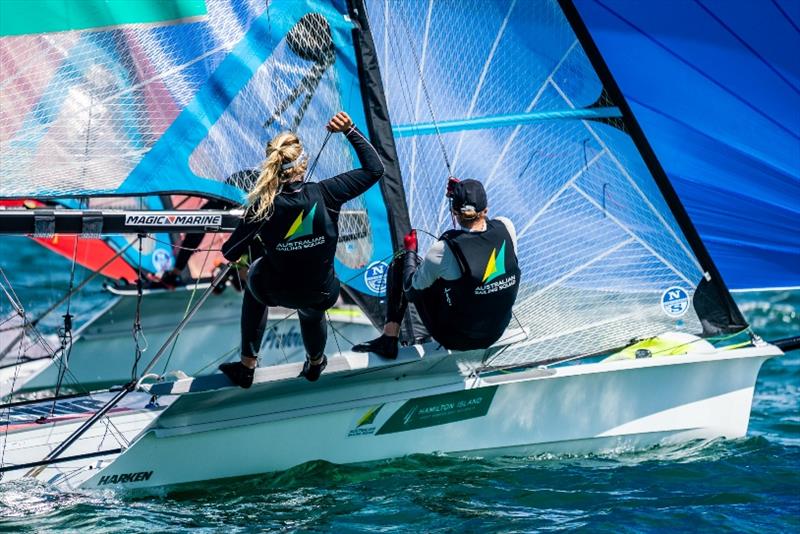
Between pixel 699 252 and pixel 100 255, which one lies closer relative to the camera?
pixel 699 252

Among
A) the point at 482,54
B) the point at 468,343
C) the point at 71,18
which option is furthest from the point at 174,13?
the point at 468,343

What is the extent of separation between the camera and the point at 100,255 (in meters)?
9.73

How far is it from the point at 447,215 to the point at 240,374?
1430 millimetres

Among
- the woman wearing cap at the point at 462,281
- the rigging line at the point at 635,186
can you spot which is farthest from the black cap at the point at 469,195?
the rigging line at the point at 635,186

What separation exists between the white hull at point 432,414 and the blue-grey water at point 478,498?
0.08 metres

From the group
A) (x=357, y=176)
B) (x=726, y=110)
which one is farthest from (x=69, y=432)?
(x=726, y=110)

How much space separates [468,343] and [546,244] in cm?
85

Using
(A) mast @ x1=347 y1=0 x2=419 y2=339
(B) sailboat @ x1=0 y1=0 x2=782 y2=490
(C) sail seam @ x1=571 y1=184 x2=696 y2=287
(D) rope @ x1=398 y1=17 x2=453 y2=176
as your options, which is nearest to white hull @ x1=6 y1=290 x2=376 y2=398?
(B) sailboat @ x1=0 y1=0 x2=782 y2=490

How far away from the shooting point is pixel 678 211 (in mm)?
6113

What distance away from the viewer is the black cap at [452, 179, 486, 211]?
5.33 m

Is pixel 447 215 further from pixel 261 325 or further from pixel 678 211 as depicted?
pixel 261 325

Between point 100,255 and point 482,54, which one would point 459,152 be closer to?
point 482,54

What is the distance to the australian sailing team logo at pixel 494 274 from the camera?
5395 millimetres

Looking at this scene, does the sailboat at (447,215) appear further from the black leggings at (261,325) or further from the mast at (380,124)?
the black leggings at (261,325)
